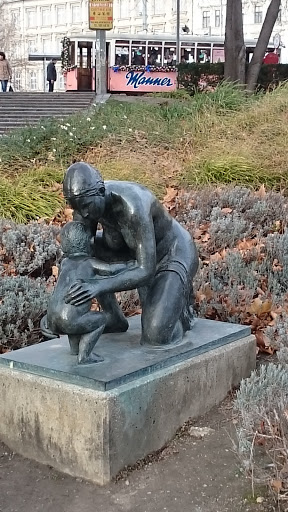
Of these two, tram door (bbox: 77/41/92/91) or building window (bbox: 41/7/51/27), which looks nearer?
tram door (bbox: 77/41/92/91)

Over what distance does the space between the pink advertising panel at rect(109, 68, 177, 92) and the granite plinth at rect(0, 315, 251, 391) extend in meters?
23.7

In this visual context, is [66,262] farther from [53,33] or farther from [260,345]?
[53,33]

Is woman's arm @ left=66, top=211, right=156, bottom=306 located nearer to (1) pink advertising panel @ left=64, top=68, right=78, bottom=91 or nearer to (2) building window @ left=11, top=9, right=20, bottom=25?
(1) pink advertising panel @ left=64, top=68, right=78, bottom=91

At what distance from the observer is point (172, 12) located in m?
60.9

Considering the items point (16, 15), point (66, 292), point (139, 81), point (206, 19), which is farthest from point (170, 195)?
point (16, 15)

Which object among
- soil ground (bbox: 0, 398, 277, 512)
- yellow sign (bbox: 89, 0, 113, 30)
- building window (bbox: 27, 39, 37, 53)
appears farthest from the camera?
building window (bbox: 27, 39, 37, 53)

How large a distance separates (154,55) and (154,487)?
2710cm

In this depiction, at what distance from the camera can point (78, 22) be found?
69875mm

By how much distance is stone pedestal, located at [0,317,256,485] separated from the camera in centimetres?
318

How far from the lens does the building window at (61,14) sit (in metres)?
71.0

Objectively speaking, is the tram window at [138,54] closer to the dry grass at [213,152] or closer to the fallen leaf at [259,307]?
the dry grass at [213,152]

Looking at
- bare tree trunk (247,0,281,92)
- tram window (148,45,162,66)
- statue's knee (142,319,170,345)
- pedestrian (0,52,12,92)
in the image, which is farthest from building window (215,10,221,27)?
statue's knee (142,319,170,345)

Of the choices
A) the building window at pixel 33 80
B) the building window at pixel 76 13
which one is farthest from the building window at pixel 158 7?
the building window at pixel 33 80

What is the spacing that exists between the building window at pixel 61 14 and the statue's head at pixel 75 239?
72.3 meters
